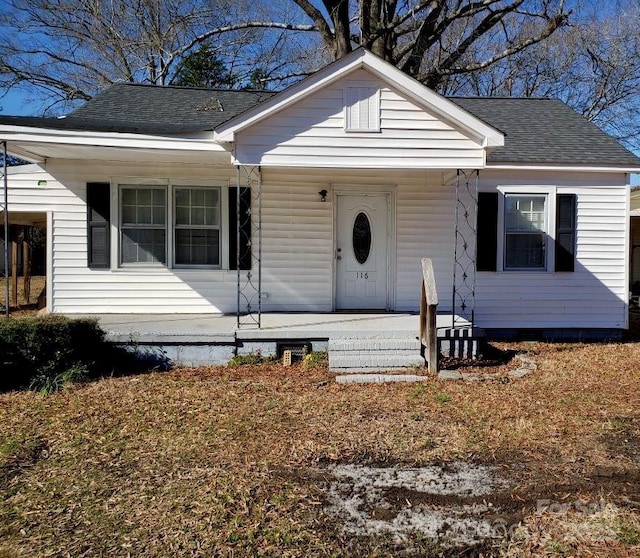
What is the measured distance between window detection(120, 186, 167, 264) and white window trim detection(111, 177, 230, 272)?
64 mm

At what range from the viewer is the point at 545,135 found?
982 centimetres

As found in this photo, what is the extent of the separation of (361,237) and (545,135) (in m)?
4.08

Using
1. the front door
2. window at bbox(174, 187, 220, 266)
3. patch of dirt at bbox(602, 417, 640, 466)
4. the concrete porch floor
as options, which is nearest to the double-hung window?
window at bbox(174, 187, 220, 266)

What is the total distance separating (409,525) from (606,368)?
5.25 m

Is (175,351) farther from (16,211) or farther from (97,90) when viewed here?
(97,90)

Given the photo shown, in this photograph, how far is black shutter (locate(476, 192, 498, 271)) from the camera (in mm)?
8992

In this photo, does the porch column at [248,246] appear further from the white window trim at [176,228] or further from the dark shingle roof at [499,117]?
the dark shingle roof at [499,117]

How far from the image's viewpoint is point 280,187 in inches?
351

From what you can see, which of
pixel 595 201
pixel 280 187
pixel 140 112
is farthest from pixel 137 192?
pixel 595 201

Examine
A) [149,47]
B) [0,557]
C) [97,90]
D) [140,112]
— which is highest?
[149,47]

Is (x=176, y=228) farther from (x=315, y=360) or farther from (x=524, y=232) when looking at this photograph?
(x=524, y=232)

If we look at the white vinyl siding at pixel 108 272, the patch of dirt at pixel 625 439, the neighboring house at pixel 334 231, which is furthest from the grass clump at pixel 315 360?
the patch of dirt at pixel 625 439

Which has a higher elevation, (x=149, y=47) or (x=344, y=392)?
(x=149, y=47)

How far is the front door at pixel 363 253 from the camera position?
9.11 meters
